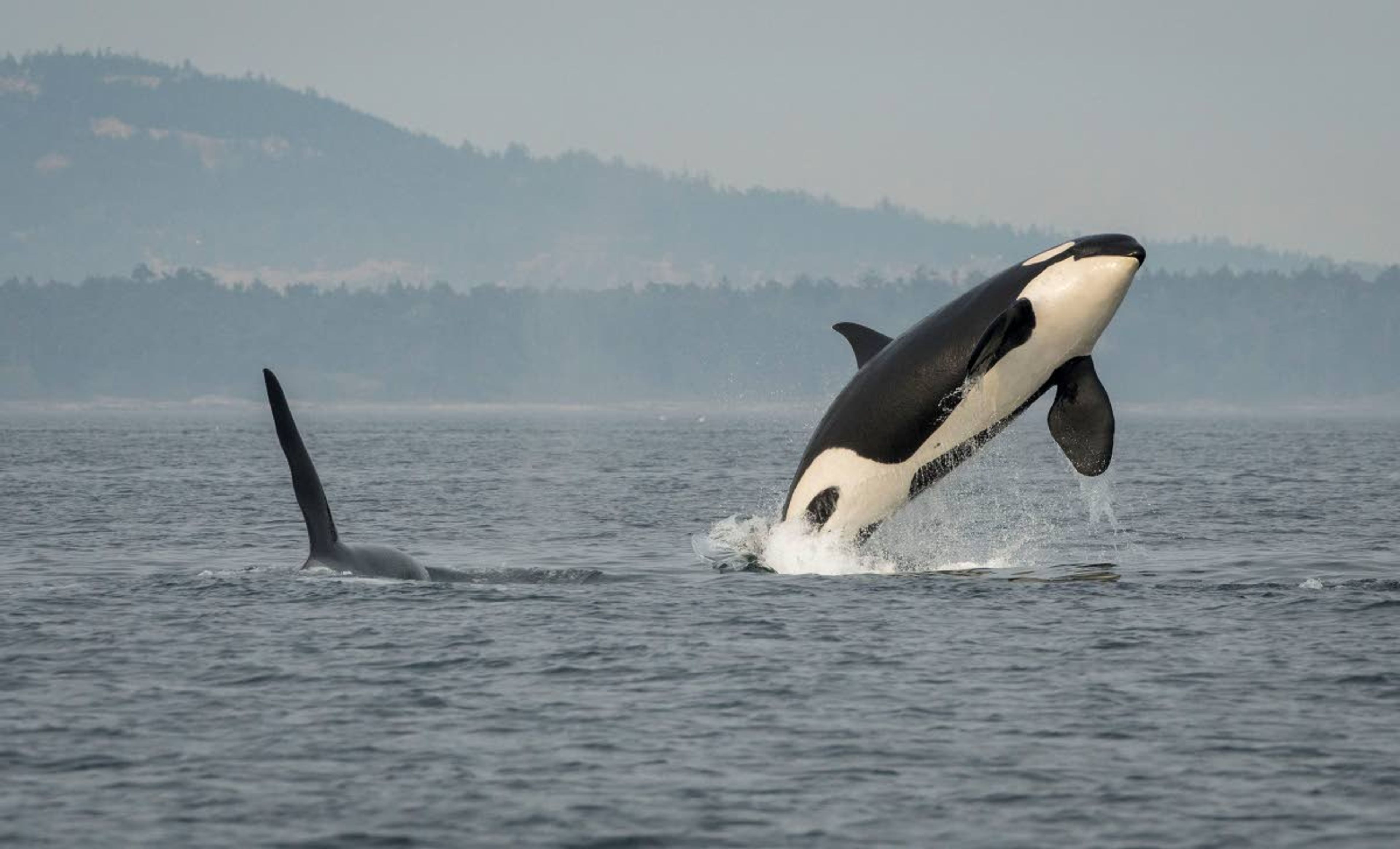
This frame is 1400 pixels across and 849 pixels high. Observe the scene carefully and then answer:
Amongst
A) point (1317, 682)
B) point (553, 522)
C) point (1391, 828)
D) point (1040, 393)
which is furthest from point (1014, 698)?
point (553, 522)

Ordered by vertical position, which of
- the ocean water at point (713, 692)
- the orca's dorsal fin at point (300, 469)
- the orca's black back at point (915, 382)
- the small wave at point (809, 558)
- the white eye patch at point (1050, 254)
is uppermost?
the white eye patch at point (1050, 254)

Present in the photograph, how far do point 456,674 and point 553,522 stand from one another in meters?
21.1

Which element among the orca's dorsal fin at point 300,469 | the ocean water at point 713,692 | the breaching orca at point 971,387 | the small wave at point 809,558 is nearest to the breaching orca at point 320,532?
the orca's dorsal fin at point 300,469

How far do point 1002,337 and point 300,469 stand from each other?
323 inches

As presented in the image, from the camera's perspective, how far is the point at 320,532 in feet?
78.1

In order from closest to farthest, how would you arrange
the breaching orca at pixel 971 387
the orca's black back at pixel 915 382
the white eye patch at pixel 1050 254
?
the breaching orca at pixel 971 387, the white eye patch at pixel 1050 254, the orca's black back at pixel 915 382

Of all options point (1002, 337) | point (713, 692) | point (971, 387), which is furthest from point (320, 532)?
point (1002, 337)

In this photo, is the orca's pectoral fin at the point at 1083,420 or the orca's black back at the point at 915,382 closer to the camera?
the orca's black back at the point at 915,382

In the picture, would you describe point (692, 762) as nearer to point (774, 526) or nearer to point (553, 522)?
point (774, 526)

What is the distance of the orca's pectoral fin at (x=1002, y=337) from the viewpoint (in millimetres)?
20781

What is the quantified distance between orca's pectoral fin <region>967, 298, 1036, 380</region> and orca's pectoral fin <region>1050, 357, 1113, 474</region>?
985mm

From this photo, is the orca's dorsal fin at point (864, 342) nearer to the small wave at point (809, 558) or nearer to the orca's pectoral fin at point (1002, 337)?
the small wave at point (809, 558)

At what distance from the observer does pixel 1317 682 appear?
17.6 m

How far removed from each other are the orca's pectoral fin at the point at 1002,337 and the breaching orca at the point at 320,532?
7.47 metres
